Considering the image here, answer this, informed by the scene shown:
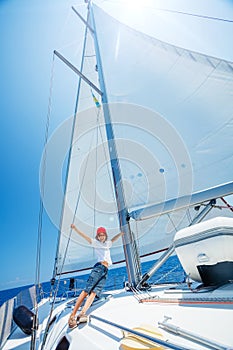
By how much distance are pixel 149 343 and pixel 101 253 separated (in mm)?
1363

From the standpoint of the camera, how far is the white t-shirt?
2.26 m

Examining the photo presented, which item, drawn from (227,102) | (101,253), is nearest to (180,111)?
(227,102)

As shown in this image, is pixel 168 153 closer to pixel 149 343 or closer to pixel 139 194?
pixel 139 194

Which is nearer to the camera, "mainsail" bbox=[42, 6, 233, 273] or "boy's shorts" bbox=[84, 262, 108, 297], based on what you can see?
"boy's shorts" bbox=[84, 262, 108, 297]

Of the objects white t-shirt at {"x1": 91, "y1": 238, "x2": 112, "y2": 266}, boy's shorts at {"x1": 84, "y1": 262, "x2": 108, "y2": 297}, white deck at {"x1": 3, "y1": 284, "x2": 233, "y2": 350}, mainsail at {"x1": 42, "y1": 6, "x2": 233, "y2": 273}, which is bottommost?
white deck at {"x1": 3, "y1": 284, "x2": 233, "y2": 350}

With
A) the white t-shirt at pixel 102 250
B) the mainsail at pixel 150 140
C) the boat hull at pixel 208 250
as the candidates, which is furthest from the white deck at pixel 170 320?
the mainsail at pixel 150 140

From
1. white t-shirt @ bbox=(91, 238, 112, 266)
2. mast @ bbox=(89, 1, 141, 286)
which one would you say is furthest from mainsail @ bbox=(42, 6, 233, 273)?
white t-shirt @ bbox=(91, 238, 112, 266)

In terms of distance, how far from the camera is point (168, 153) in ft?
11.2

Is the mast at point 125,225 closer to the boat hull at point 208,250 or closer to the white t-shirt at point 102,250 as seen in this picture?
the white t-shirt at point 102,250

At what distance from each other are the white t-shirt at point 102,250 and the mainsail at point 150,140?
0.83 metres

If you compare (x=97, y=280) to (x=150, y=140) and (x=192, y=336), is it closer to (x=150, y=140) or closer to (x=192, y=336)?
(x=192, y=336)

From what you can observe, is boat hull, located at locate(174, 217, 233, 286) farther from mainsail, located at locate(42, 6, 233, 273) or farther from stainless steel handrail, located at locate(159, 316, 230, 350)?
mainsail, located at locate(42, 6, 233, 273)

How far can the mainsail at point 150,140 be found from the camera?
10.5 feet

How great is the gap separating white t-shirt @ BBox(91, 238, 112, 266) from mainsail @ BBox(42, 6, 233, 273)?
83 centimetres
